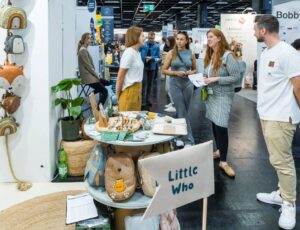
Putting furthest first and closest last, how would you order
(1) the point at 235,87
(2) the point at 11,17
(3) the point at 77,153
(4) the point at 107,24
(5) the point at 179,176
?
(4) the point at 107,24
(1) the point at 235,87
(3) the point at 77,153
(2) the point at 11,17
(5) the point at 179,176

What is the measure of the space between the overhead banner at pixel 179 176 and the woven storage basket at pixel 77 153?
2079mm

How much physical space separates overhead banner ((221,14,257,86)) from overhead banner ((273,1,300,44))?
4.80 meters

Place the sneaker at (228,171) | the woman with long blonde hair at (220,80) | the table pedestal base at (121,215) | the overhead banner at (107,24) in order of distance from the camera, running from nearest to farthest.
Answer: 1. the table pedestal base at (121,215)
2. the woman with long blonde hair at (220,80)
3. the sneaker at (228,171)
4. the overhead banner at (107,24)

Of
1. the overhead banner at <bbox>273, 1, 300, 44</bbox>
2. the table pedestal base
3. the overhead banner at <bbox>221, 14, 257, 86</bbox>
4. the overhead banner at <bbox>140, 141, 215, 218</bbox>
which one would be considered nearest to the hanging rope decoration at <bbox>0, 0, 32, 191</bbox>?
the table pedestal base

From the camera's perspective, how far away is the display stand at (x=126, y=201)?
2.25 m

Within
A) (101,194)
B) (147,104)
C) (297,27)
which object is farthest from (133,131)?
(147,104)

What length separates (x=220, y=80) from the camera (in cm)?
350

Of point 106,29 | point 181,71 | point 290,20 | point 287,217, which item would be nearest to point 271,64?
point 287,217

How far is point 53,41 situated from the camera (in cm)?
358

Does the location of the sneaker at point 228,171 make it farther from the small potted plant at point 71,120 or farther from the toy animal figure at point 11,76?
the toy animal figure at point 11,76

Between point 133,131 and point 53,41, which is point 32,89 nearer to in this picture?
point 53,41

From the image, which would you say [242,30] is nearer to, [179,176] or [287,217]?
[287,217]

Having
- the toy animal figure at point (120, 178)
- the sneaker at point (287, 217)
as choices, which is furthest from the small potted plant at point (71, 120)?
the sneaker at point (287, 217)

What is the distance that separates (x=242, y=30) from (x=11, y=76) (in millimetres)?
9061
